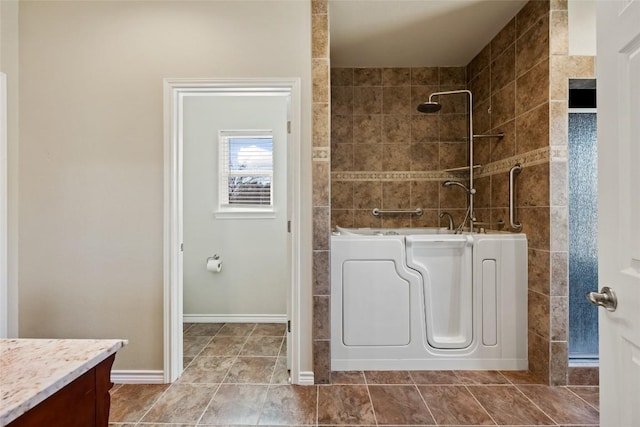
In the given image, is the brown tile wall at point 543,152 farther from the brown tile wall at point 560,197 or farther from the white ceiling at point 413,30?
the white ceiling at point 413,30

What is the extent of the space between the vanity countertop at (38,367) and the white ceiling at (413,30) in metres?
2.37

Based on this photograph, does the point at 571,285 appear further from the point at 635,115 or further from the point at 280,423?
the point at 280,423

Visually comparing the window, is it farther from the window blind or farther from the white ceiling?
the white ceiling

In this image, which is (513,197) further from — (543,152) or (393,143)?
(393,143)

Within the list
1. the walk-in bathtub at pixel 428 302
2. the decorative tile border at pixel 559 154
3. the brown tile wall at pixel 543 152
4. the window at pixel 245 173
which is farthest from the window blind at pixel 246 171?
the decorative tile border at pixel 559 154

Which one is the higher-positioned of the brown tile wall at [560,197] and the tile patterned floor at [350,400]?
the brown tile wall at [560,197]

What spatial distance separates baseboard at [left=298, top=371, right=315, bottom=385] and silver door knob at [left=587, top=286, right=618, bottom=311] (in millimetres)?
1634

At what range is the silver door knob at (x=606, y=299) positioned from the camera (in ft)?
2.77

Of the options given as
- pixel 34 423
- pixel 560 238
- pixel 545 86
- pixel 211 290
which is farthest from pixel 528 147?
pixel 211 290

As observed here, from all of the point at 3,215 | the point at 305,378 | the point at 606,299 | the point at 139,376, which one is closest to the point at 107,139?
the point at 3,215

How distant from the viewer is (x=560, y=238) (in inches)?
78.5

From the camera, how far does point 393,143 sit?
321 cm

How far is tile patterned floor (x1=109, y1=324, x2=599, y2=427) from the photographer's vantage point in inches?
66.2

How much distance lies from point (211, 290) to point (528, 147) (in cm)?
309
